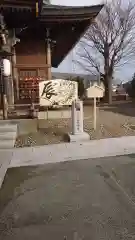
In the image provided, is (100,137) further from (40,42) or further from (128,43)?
(128,43)

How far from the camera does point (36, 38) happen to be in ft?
39.5

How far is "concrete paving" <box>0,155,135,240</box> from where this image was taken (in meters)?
2.94

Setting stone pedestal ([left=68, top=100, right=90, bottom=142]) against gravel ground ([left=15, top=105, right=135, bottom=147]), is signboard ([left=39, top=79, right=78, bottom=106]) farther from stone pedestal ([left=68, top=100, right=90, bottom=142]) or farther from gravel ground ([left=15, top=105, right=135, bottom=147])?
stone pedestal ([left=68, top=100, right=90, bottom=142])

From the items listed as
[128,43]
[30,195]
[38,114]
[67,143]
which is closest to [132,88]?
[128,43]

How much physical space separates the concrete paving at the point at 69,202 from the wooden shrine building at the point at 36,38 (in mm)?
7057

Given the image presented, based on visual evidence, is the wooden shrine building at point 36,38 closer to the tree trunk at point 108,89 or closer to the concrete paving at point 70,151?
the concrete paving at point 70,151

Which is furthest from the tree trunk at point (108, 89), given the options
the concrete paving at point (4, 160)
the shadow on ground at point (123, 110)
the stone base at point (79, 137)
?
the concrete paving at point (4, 160)

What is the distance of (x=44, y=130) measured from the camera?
9.12m

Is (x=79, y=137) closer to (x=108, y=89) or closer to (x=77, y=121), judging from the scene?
(x=77, y=121)

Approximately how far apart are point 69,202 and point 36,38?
10.2 metres

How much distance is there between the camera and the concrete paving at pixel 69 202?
294 centimetres

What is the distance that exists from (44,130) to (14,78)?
429 centimetres

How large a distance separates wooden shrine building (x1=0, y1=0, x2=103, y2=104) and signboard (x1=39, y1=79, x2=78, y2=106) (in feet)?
6.31

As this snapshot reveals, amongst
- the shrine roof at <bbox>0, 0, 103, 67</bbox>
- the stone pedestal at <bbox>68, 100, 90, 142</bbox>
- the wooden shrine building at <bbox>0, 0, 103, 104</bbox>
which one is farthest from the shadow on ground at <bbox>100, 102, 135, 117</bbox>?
the stone pedestal at <bbox>68, 100, 90, 142</bbox>
